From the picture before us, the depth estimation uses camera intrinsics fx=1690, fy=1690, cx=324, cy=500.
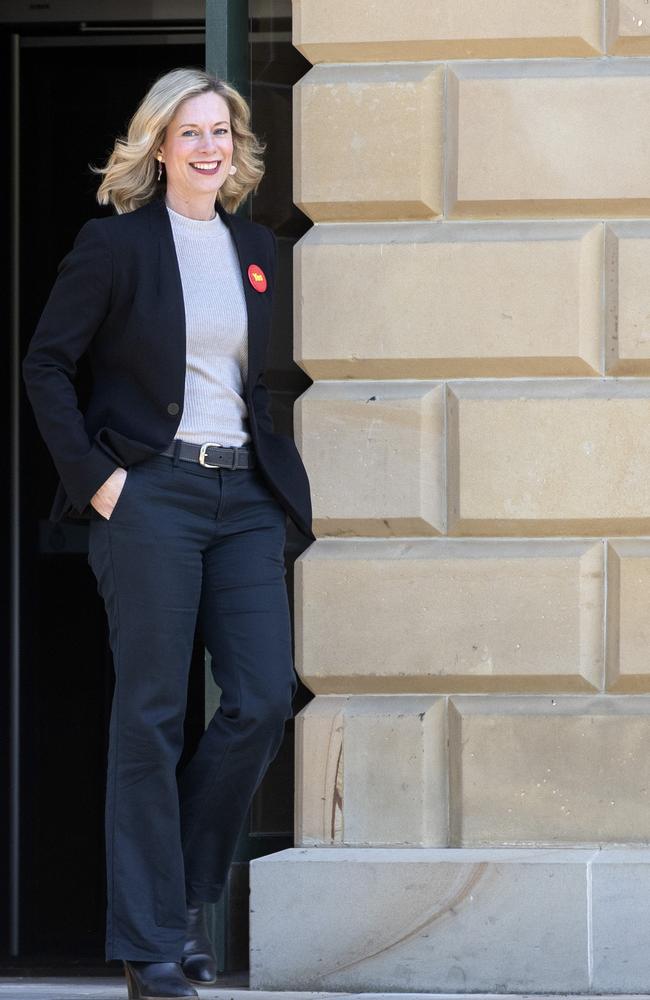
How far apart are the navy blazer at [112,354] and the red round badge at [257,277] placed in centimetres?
19

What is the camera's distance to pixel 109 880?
11.4 ft

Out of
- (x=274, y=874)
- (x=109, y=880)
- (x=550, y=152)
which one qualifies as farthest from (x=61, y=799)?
(x=550, y=152)

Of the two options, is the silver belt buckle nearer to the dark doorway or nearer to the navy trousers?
the navy trousers

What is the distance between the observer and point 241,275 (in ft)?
11.9

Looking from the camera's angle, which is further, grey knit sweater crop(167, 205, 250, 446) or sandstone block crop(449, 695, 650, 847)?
sandstone block crop(449, 695, 650, 847)

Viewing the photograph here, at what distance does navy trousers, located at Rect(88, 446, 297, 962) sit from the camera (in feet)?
11.3

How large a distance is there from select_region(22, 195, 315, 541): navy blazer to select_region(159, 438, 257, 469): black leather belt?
33 mm

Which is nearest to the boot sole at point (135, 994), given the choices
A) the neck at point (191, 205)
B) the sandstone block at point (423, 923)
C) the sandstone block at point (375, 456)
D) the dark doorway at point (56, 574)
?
the sandstone block at point (423, 923)

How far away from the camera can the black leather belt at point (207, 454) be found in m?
3.48

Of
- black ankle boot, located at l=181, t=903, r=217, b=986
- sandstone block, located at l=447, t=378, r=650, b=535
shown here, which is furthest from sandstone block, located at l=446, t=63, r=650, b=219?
black ankle boot, located at l=181, t=903, r=217, b=986

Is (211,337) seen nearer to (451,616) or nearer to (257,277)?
(257,277)

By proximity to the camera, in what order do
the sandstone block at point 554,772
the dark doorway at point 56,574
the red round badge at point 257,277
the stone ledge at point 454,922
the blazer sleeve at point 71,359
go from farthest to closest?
the dark doorway at point 56,574 → the sandstone block at point 554,772 → the stone ledge at point 454,922 → the red round badge at point 257,277 → the blazer sleeve at point 71,359

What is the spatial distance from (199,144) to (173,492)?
736 mm

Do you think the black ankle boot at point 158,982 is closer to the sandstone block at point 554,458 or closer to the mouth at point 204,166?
the sandstone block at point 554,458
